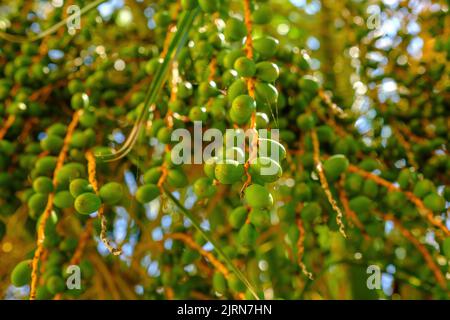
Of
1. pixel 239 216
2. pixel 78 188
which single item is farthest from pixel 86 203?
pixel 239 216

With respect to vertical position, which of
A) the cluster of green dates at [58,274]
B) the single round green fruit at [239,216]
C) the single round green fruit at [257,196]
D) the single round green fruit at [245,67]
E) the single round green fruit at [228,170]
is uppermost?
the single round green fruit at [245,67]

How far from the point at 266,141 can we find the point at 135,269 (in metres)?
0.67

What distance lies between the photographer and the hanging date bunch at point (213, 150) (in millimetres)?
609

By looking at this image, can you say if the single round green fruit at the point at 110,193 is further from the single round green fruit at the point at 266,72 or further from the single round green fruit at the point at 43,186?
the single round green fruit at the point at 266,72

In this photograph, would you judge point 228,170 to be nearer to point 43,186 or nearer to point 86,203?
point 86,203

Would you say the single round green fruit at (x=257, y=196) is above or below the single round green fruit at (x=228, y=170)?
below

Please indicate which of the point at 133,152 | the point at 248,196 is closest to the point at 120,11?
the point at 133,152

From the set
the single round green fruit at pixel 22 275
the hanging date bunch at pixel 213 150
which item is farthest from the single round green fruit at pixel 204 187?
the single round green fruit at pixel 22 275

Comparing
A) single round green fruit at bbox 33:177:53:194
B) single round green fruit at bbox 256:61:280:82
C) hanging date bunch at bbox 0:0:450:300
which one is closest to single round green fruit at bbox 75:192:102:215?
hanging date bunch at bbox 0:0:450:300

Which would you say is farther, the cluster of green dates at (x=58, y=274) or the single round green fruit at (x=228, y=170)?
the cluster of green dates at (x=58, y=274)

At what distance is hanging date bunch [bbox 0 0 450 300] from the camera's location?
609 mm

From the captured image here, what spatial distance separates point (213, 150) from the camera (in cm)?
72

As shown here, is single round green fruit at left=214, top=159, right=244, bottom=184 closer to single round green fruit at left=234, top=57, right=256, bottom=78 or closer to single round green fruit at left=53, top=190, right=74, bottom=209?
single round green fruit at left=234, top=57, right=256, bottom=78

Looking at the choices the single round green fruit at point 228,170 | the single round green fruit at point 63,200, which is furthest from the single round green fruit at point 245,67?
the single round green fruit at point 63,200
